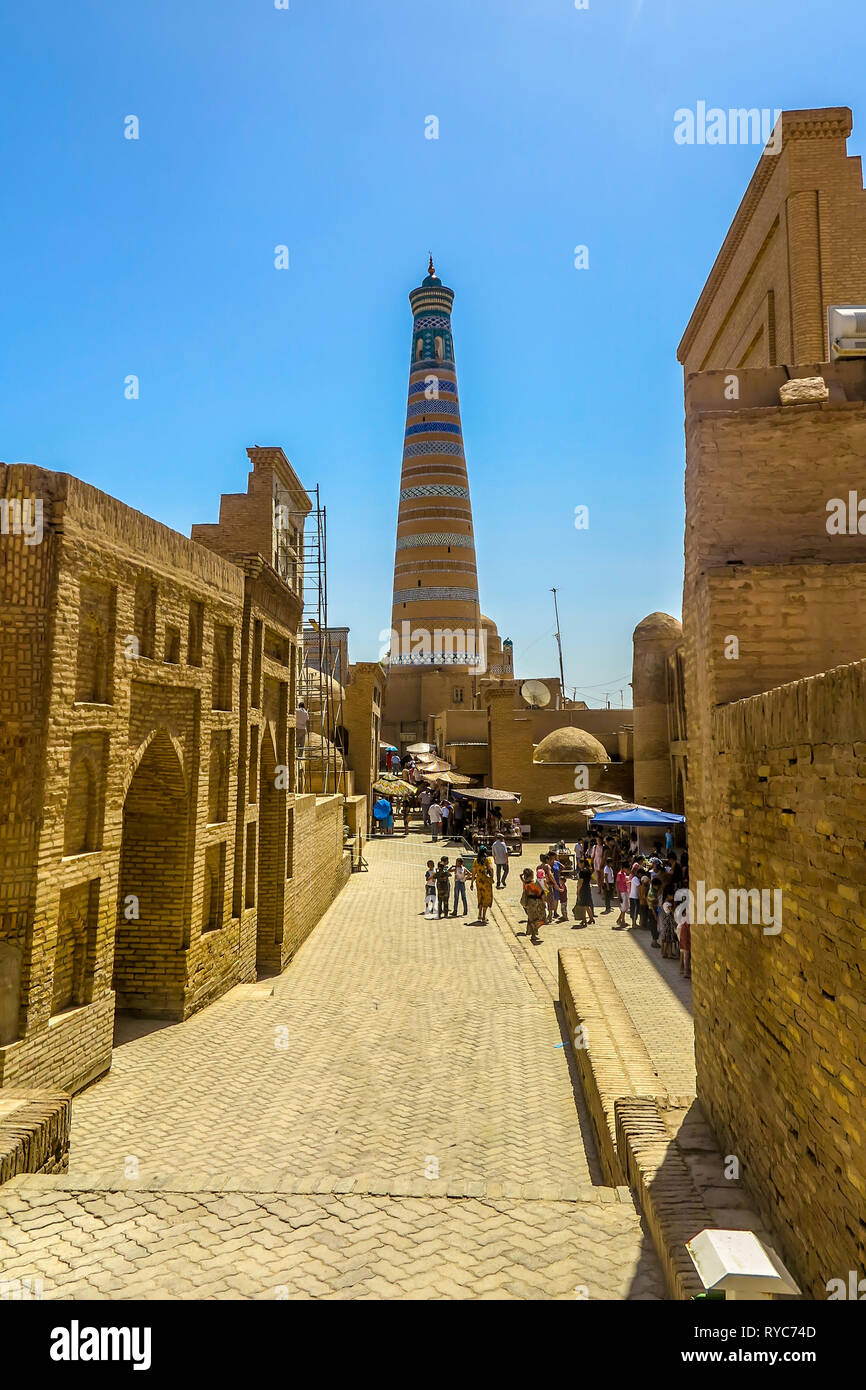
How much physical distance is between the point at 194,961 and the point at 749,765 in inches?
256

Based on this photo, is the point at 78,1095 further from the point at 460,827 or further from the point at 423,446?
the point at 423,446

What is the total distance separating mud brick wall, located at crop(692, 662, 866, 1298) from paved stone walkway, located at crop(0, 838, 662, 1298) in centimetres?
97

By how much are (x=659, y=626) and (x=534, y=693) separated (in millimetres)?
11425

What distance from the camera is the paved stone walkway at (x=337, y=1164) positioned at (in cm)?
450

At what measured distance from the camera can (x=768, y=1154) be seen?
4535 millimetres

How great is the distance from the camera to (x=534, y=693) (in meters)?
35.4

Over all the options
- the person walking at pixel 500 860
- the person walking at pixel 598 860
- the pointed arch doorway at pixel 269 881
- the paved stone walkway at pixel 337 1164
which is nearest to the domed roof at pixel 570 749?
the person walking at pixel 598 860

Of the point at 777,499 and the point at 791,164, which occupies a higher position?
the point at 791,164

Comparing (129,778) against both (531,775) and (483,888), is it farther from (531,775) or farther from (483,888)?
(531,775)

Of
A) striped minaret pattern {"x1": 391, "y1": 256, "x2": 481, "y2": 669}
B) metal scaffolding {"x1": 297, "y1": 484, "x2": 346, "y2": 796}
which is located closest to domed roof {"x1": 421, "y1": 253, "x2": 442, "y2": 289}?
striped minaret pattern {"x1": 391, "y1": 256, "x2": 481, "y2": 669}

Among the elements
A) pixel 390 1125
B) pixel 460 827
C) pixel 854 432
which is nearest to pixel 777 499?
pixel 854 432

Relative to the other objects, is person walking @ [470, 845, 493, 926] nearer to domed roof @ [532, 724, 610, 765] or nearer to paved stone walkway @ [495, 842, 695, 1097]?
paved stone walkway @ [495, 842, 695, 1097]

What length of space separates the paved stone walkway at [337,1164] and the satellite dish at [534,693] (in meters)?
24.3
